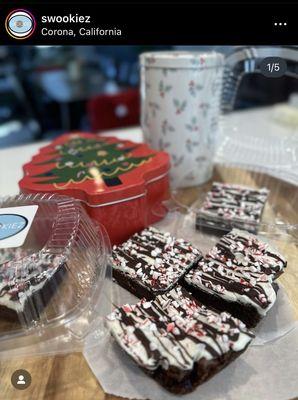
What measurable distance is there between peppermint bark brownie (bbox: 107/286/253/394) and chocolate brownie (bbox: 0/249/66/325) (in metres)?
0.16

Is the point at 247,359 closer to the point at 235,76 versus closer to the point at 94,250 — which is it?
the point at 94,250

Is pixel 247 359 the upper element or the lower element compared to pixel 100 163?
lower

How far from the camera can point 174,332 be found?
684 millimetres

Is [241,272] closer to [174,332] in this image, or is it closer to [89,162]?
[174,332]

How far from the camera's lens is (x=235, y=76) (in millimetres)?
1275

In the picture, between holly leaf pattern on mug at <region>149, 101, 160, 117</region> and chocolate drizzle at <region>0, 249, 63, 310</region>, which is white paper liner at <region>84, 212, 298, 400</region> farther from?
holly leaf pattern on mug at <region>149, 101, 160, 117</region>

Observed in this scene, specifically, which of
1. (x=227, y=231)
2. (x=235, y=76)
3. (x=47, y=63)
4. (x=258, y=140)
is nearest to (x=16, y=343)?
(x=227, y=231)

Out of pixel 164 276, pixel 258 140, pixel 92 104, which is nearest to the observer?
pixel 164 276

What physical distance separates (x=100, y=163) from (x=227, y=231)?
43cm

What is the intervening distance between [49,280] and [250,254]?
0.47 meters

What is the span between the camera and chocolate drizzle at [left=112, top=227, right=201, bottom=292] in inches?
32.2

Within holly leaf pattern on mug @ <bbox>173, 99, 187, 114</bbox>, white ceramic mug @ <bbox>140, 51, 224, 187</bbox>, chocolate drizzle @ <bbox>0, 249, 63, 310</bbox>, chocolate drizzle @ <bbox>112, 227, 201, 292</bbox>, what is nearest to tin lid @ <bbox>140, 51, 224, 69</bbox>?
white ceramic mug @ <bbox>140, 51, 224, 187</bbox>
